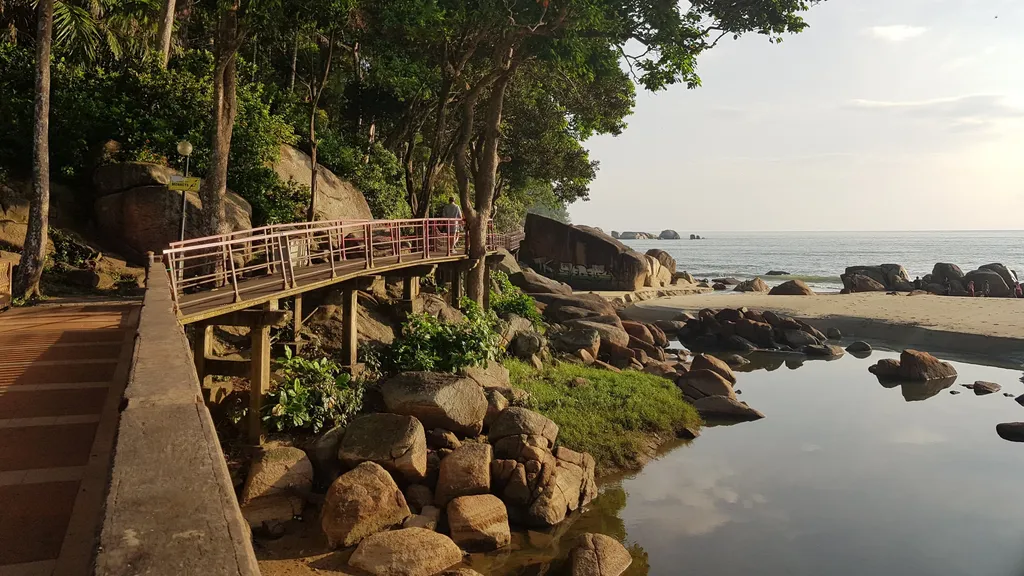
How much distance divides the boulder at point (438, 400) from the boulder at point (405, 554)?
3139mm

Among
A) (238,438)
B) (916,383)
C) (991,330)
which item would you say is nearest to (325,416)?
(238,438)

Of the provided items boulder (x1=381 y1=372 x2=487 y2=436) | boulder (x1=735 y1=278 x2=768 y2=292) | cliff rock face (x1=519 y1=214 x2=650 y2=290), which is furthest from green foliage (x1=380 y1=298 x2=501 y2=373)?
boulder (x1=735 y1=278 x2=768 y2=292)

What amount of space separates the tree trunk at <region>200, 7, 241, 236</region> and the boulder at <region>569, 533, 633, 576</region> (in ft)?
Answer: 34.6

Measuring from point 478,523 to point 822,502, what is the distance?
7.00 meters

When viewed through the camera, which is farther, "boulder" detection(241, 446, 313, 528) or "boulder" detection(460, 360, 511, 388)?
"boulder" detection(460, 360, 511, 388)

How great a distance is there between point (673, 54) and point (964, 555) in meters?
12.7

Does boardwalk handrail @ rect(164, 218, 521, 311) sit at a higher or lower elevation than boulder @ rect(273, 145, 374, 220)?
lower

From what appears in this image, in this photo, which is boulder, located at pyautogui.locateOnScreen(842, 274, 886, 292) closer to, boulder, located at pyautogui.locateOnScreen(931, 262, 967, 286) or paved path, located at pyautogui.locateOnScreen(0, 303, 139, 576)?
boulder, located at pyautogui.locateOnScreen(931, 262, 967, 286)

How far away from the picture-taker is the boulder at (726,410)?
17703 millimetres

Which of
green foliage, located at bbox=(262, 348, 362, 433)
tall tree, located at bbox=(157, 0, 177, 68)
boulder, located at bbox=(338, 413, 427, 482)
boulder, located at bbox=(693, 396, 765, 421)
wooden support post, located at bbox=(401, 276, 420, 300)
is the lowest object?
boulder, located at bbox=(693, 396, 765, 421)

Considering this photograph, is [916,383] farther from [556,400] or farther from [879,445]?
[556,400]

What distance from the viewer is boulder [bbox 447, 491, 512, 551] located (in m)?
9.57

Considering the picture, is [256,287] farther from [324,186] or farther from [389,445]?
[324,186]

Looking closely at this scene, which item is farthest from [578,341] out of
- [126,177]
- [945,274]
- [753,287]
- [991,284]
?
[945,274]
